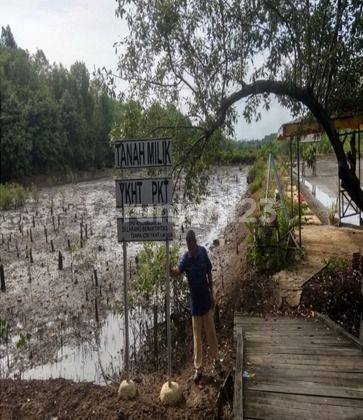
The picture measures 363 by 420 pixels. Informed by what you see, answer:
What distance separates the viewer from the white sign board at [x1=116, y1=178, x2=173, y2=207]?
4625mm

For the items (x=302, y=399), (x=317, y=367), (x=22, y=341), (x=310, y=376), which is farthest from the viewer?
(x=22, y=341)

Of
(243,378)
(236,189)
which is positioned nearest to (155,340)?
(243,378)

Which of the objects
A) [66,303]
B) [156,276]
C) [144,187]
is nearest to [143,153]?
[144,187]

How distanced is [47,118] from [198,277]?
1656 inches

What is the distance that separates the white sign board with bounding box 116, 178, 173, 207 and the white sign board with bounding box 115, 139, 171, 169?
0.17m

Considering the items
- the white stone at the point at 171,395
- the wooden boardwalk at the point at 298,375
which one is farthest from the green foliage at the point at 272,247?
the white stone at the point at 171,395

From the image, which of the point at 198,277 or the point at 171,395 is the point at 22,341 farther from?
the point at 198,277

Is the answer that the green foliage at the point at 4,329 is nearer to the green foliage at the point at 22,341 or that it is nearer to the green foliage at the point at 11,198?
the green foliage at the point at 22,341

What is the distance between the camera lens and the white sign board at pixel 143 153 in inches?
181

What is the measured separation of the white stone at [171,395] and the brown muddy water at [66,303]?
2.25 meters

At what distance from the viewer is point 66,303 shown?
9602 millimetres

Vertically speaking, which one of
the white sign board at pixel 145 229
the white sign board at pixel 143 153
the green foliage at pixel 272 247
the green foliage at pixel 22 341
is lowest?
the green foliage at pixel 22 341

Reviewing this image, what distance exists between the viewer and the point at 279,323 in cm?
630

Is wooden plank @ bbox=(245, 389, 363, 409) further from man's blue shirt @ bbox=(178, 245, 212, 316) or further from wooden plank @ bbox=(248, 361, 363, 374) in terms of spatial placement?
man's blue shirt @ bbox=(178, 245, 212, 316)
